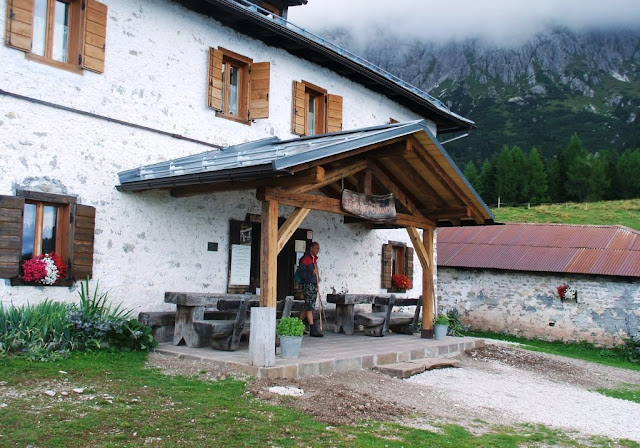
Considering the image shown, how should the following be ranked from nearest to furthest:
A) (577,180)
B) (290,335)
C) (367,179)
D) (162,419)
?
(162,419) < (290,335) < (367,179) < (577,180)

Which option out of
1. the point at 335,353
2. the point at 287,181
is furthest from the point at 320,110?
the point at 335,353

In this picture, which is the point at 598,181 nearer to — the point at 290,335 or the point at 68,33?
the point at 290,335

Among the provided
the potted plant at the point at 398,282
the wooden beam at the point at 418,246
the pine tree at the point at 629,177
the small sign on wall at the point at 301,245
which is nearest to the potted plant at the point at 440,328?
the wooden beam at the point at 418,246

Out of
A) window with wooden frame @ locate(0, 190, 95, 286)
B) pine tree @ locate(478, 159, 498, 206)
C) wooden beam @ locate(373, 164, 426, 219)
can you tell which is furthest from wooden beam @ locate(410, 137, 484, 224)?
pine tree @ locate(478, 159, 498, 206)

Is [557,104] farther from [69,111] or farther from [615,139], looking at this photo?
[69,111]

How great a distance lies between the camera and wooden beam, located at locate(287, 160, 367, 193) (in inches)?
349

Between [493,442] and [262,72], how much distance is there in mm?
7977

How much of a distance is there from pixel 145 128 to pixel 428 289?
6.03 meters

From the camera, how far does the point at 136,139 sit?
392 inches

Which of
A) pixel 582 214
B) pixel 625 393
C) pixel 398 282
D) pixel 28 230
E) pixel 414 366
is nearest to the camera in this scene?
pixel 28 230

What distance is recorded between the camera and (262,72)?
11727 mm

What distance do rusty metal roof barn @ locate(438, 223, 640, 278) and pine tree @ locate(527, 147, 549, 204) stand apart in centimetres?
3583

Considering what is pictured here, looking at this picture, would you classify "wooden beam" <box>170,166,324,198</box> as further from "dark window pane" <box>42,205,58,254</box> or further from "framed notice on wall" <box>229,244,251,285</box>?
"framed notice on wall" <box>229,244,251,285</box>

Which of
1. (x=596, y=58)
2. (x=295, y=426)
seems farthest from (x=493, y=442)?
(x=596, y=58)
